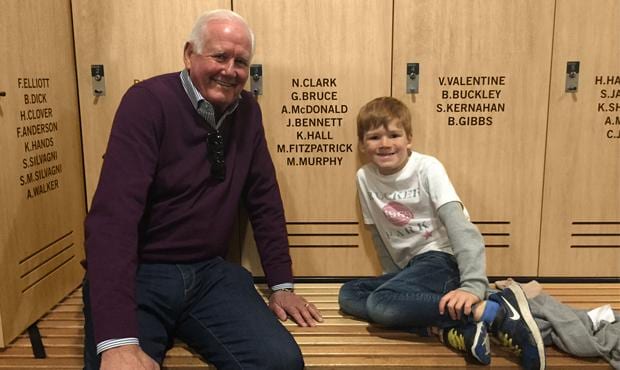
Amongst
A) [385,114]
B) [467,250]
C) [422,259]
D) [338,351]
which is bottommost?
[338,351]

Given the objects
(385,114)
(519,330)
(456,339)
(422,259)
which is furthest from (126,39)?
(519,330)

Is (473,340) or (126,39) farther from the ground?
(126,39)

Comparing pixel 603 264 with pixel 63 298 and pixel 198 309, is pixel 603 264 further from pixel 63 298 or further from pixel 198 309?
pixel 63 298

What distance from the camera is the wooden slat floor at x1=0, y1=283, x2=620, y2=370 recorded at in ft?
6.79

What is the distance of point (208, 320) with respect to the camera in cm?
208

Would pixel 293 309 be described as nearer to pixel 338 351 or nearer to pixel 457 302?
pixel 338 351

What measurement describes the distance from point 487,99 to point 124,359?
74.3 inches

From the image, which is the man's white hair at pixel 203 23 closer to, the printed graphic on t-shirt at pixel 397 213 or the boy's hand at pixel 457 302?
the printed graphic on t-shirt at pixel 397 213

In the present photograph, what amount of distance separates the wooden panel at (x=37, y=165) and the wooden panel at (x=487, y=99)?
150 cm

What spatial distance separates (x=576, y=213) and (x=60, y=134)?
239 cm

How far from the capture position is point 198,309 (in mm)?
2119

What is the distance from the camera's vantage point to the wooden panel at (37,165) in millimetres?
2188

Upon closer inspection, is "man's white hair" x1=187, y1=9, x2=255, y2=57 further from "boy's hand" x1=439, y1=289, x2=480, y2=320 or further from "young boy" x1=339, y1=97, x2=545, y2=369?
"boy's hand" x1=439, y1=289, x2=480, y2=320

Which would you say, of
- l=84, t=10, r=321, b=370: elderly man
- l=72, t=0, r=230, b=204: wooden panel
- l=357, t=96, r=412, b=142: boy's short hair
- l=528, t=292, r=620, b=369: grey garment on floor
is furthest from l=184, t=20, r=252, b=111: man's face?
l=528, t=292, r=620, b=369: grey garment on floor
